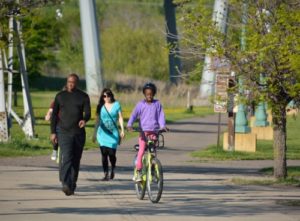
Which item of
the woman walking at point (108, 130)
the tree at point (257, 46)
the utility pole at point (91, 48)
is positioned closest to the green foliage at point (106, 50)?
the utility pole at point (91, 48)

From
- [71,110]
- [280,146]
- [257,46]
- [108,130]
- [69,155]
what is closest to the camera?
[69,155]

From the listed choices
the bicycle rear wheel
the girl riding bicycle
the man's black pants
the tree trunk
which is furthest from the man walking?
the tree trunk

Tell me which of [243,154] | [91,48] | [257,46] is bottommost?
[243,154]

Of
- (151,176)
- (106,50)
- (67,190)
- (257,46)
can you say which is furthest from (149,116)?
(106,50)

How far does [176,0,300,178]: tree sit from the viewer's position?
60.9 feet

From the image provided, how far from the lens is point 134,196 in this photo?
1769cm

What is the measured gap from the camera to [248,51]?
63.8ft

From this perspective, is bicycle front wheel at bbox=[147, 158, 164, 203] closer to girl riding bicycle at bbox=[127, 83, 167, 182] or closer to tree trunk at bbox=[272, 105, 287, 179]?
girl riding bicycle at bbox=[127, 83, 167, 182]

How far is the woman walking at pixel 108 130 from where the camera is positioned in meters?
20.5

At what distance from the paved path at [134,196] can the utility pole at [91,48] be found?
32.2 metres

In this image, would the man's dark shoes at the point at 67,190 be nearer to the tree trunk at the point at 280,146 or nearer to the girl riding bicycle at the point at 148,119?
the girl riding bicycle at the point at 148,119

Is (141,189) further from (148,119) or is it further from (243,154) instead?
(243,154)

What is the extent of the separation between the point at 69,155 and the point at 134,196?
4.87 ft

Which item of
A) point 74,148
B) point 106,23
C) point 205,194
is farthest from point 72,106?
point 106,23
